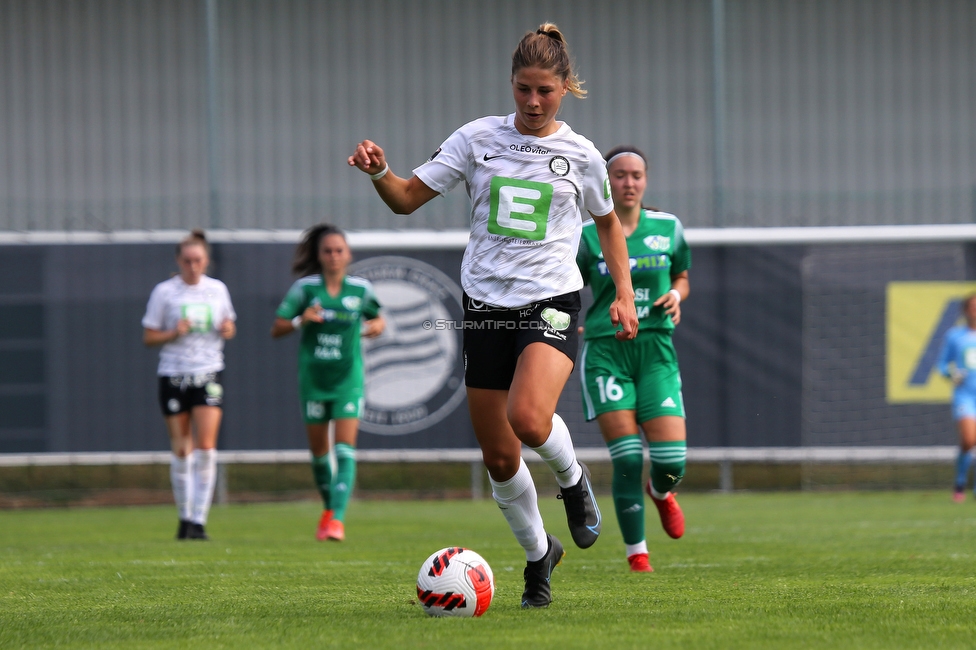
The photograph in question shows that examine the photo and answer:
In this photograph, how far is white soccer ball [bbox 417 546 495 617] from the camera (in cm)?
470

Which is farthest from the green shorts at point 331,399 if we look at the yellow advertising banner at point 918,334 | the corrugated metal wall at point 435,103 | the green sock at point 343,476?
the yellow advertising banner at point 918,334

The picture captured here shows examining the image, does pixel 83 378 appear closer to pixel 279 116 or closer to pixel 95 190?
pixel 95 190

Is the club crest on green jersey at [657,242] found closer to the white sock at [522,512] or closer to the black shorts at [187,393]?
the white sock at [522,512]

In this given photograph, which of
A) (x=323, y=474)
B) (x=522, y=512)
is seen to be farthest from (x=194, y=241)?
(x=522, y=512)

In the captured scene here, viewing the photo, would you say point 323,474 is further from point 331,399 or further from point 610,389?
point 610,389

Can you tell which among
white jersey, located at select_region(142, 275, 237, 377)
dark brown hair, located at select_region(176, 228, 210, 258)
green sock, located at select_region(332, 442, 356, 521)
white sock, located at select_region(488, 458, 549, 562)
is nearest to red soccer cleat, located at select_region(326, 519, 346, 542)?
green sock, located at select_region(332, 442, 356, 521)

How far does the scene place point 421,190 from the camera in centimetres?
513

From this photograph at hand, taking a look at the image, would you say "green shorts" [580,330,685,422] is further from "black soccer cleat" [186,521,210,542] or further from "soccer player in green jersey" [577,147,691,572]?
"black soccer cleat" [186,521,210,542]

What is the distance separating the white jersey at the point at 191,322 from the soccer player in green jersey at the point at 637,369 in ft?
13.0

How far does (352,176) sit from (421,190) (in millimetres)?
10088

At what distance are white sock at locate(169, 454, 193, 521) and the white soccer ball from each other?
17.5 feet

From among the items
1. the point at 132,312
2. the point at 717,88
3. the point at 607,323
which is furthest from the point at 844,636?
the point at 717,88

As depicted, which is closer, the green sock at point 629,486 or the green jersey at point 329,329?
the green sock at point 629,486

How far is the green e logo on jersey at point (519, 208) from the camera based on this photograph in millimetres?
5043
